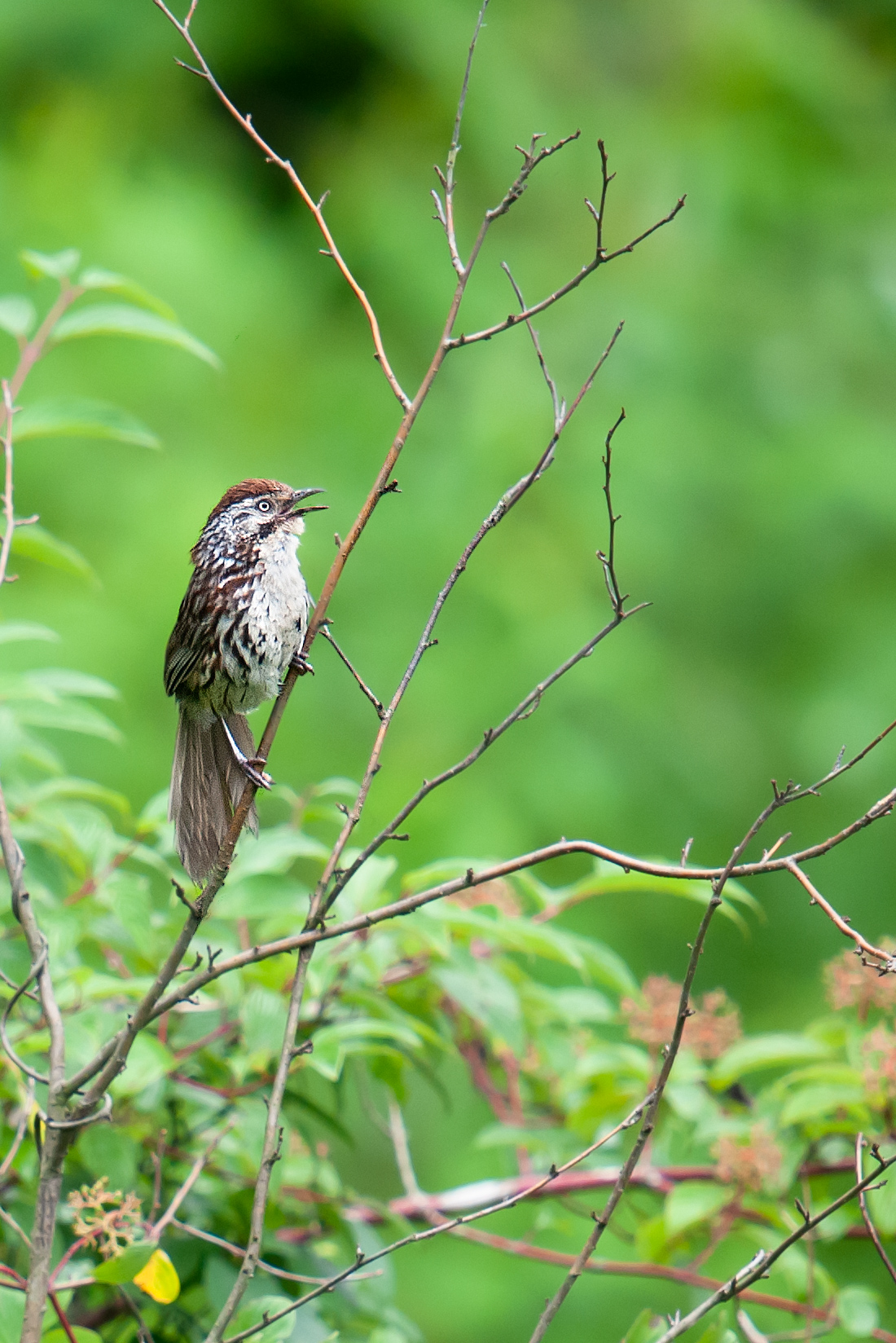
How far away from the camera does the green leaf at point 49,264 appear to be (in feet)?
8.30

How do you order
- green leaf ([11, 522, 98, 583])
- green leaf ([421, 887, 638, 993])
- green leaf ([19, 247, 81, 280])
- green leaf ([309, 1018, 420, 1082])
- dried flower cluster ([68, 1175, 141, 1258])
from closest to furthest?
dried flower cluster ([68, 1175, 141, 1258]), green leaf ([309, 1018, 420, 1082]), green leaf ([421, 887, 638, 993]), green leaf ([11, 522, 98, 583]), green leaf ([19, 247, 81, 280])

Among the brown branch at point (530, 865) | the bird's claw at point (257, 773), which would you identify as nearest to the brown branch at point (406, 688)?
the brown branch at point (530, 865)

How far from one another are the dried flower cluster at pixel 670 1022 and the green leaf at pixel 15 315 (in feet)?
5.68

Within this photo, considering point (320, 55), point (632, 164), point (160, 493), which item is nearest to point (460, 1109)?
point (160, 493)

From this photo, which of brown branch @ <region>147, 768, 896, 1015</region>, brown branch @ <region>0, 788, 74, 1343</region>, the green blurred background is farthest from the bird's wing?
the green blurred background

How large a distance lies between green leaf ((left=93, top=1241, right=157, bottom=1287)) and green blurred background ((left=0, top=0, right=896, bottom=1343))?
312 cm

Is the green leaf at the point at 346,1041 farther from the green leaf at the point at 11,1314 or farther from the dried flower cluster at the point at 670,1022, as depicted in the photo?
the dried flower cluster at the point at 670,1022

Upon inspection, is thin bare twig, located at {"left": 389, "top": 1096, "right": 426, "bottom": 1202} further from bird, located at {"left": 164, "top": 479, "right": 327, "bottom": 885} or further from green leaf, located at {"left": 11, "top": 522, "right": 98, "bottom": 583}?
green leaf, located at {"left": 11, "top": 522, "right": 98, "bottom": 583}

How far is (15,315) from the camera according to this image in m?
2.63

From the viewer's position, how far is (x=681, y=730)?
546 centimetres

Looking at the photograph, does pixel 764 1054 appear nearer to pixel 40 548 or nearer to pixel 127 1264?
pixel 127 1264

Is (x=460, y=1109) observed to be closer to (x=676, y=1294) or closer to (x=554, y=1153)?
(x=676, y=1294)

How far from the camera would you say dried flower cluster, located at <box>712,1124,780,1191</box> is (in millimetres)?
2307

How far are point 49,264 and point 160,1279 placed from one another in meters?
1.77
